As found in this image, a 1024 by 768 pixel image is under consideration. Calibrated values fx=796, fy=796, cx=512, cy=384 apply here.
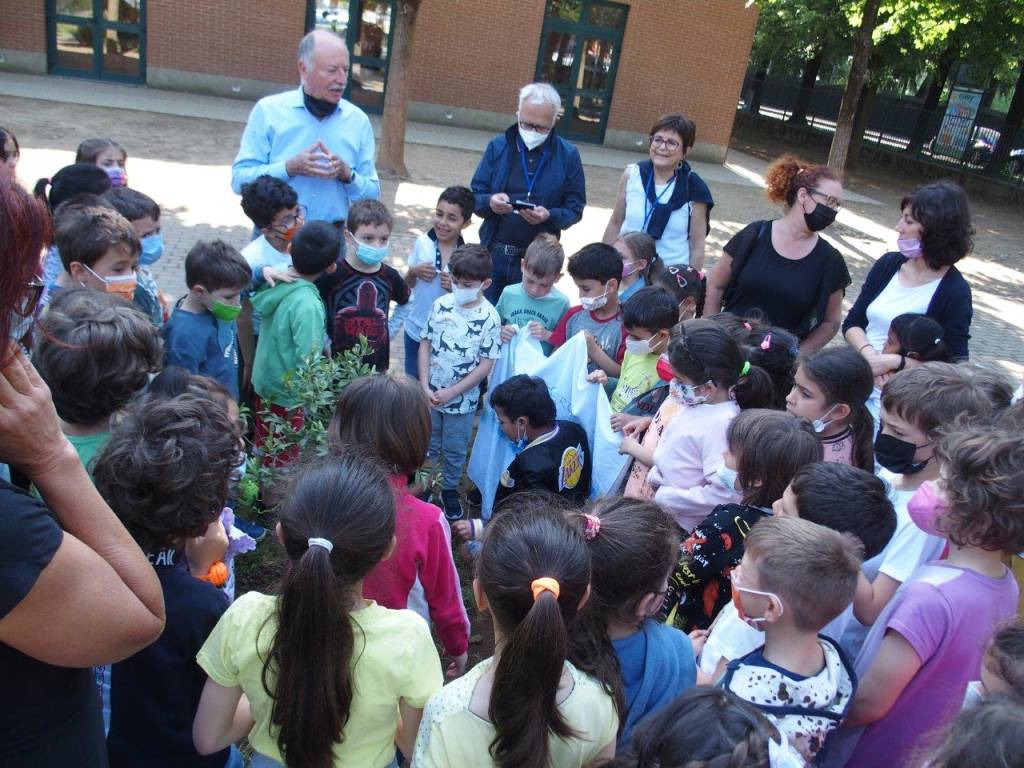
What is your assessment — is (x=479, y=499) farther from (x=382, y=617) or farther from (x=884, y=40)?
(x=884, y=40)

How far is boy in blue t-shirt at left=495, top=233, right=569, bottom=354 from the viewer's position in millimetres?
4477

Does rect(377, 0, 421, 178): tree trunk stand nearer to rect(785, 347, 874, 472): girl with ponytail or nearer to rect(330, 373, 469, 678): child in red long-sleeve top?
rect(785, 347, 874, 472): girl with ponytail

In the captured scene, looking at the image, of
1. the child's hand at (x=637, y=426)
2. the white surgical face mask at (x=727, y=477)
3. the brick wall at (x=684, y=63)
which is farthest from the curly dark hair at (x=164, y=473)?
the brick wall at (x=684, y=63)

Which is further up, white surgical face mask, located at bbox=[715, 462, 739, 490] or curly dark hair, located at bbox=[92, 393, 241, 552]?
curly dark hair, located at bbox=[92, 393, 241, 552]

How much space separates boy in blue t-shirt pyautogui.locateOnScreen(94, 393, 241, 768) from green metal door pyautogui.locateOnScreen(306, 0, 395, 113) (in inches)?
714

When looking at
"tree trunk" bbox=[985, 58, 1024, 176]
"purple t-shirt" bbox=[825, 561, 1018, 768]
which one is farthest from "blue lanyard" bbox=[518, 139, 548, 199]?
"tree trunk" bbox=[985, 58, 1024, 176]

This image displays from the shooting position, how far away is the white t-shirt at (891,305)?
4.01 metres

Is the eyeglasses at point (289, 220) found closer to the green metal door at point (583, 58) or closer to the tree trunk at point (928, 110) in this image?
the green metal door at point (583, 58)

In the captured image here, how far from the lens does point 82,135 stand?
41.8 feet

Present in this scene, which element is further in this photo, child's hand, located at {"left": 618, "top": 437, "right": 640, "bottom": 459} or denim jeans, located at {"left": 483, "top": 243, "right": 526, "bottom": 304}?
denim jeans, located at {"left": 483, "top": 243, "right": 526, "bottom": 304}

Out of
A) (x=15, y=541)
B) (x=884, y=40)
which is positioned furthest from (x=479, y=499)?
(x=884, y=40)

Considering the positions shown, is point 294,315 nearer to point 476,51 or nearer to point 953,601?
point 953,601

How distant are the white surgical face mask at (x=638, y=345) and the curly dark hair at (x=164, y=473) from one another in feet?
7.74

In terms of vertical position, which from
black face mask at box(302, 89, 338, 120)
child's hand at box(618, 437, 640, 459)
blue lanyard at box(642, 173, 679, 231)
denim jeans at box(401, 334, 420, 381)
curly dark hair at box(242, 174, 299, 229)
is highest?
black face mask at box(302, 89, 338, 120)
